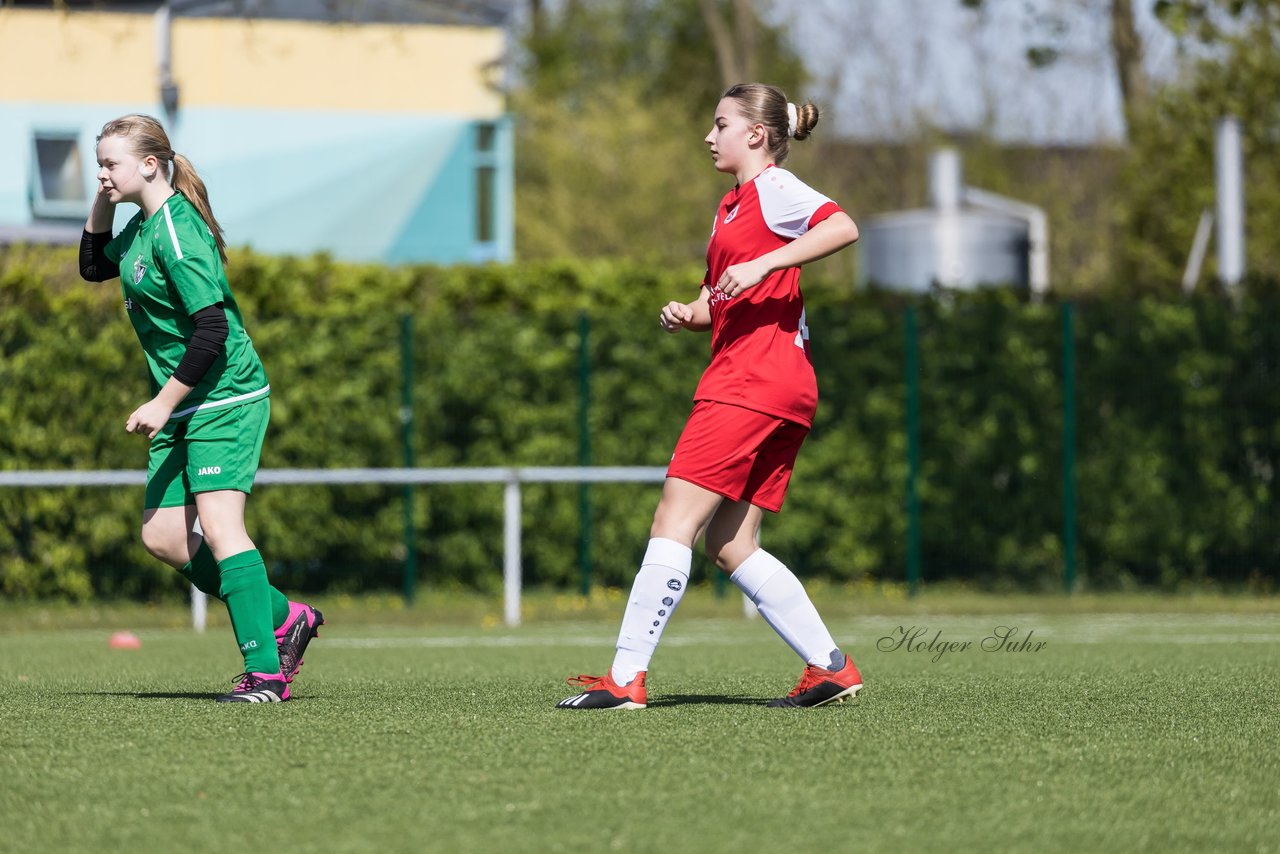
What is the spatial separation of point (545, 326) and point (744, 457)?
339 inches

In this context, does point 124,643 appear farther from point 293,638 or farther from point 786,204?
point 786,204

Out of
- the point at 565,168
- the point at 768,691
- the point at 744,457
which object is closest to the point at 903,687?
the point at 768,691

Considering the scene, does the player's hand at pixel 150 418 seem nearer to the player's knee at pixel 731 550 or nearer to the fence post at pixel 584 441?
the player's knee at pixel 731 550

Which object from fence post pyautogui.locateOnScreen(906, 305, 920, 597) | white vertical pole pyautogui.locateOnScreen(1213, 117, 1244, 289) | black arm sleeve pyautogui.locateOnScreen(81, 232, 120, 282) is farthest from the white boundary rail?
white vertical pole pyautogui.locateOnScreen(1213, 117, 1244, 289)

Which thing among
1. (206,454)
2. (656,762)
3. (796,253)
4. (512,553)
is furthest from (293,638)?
(512,553)

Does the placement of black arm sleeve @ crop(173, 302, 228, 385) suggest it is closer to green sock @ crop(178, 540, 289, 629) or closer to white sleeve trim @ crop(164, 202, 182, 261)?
white sleeve trim @ crop(164, 202, 182, 261)

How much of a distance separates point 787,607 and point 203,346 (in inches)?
80.2

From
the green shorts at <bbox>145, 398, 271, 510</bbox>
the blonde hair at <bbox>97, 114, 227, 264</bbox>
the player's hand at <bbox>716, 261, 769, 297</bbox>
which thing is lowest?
the green shorts at <bbox>145, 398, 271, 510</bbox>

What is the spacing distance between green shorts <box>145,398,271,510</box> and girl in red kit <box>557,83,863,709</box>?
131 centimetres

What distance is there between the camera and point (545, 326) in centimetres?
1421

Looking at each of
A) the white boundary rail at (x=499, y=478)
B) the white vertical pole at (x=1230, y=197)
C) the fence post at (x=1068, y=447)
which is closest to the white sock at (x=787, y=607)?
the white boundary rail at (x=499, y=478)

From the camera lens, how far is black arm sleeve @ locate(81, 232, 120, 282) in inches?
248

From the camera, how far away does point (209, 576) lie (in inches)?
246

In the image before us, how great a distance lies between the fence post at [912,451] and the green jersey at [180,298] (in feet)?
29.0
